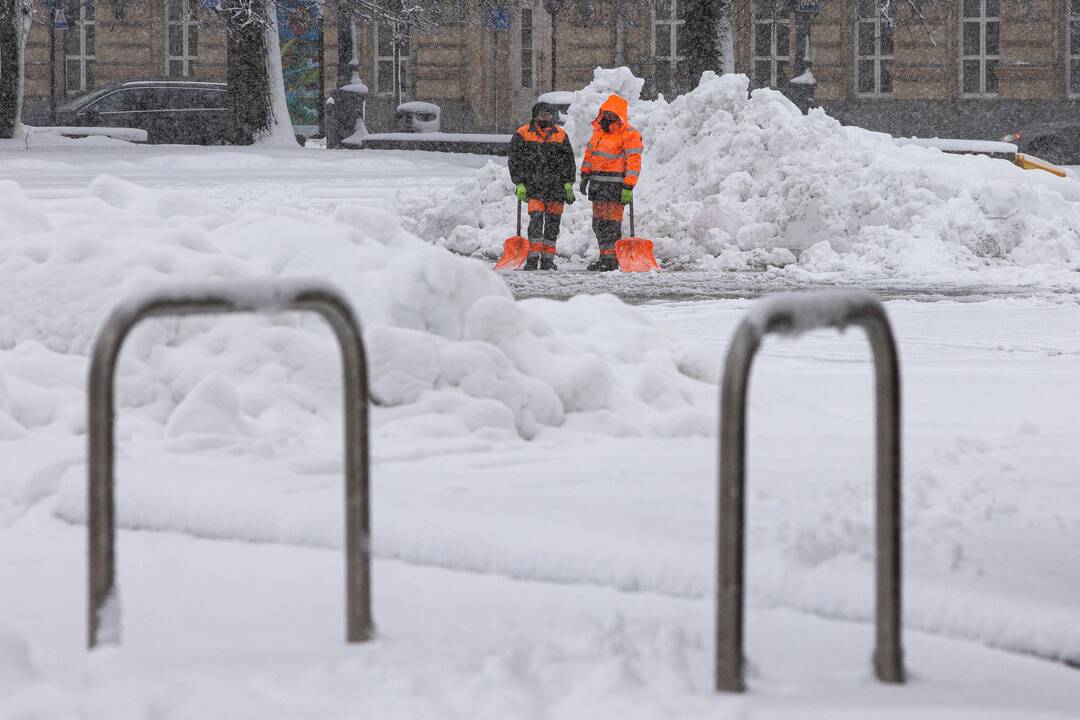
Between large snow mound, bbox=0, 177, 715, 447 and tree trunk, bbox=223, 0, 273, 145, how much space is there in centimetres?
1885

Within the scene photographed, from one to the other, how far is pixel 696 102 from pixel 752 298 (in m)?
5.32

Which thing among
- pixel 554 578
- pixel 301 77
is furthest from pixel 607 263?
pixel 301 77

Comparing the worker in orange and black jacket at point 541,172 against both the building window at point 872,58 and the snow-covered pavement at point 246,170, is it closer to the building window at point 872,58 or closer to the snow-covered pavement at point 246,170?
the snow-covered pavement at point 246,170

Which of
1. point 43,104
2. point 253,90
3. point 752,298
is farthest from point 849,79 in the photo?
point 752,298

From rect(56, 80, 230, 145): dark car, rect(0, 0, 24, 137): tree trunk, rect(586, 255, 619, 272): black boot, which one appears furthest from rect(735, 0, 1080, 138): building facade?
rect(586, 255, 619, 272): black boot

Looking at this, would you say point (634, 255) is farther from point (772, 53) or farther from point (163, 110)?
point (772, 53)

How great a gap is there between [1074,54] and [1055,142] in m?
4.63

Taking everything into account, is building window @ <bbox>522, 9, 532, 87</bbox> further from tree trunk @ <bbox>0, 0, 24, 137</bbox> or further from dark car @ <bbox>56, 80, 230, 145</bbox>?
tree trunk @ <bbox>0, 0, 24, 137</bbox>

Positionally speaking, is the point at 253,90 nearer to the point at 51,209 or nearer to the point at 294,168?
the point at 294,168

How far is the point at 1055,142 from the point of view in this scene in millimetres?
32406

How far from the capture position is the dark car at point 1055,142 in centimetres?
3234

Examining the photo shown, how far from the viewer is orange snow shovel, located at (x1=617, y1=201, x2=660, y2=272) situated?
50.6ft

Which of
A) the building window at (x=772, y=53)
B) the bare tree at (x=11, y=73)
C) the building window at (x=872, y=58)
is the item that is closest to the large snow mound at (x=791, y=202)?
the bare tree at (x=11, y=73)

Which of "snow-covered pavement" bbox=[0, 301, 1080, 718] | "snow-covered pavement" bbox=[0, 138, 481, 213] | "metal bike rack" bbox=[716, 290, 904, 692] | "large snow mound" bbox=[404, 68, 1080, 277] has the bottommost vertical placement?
"snow-covered pavement" bbox=[0, 301, 1080, 718]
